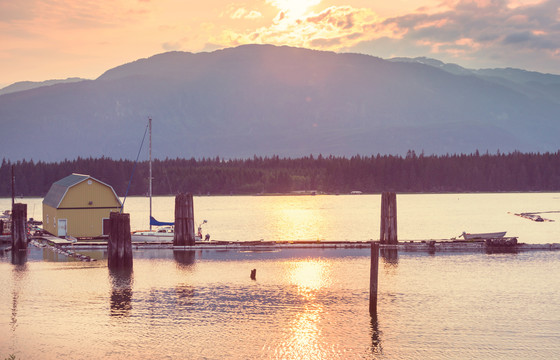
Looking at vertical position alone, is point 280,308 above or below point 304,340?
above

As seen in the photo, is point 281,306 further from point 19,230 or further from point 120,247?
point 19,230

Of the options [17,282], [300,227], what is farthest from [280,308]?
[300,227]

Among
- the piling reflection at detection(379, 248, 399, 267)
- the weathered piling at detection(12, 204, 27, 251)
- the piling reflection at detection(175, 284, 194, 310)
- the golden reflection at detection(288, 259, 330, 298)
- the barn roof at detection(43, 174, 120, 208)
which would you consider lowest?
the piling reflection at detection(175, 284, 194, 310)

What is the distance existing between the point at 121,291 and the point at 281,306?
1383 cm

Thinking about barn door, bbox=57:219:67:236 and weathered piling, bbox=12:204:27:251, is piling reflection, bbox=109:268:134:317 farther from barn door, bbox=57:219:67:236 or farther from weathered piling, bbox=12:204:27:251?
barn door, bbox=57:219:67:236

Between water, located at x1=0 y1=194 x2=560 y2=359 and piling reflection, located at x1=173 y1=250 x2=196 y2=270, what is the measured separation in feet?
0.81

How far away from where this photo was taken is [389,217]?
77500 mm

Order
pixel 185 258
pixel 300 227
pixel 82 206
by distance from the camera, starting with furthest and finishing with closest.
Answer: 1. pixel 300 227
2. pixel 82 206
3. pixel 185 258

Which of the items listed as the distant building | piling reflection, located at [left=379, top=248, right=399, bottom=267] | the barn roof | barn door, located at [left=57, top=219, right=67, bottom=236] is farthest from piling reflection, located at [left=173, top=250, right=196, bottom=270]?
piling reflection, located at [left=379, top=248, right=399, bottom=267]

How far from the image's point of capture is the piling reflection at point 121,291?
49562mm

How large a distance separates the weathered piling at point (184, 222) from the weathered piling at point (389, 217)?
21041 millimetres

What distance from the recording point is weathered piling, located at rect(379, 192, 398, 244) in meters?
76.8

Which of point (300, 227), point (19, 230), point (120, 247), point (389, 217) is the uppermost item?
point (389, 217)

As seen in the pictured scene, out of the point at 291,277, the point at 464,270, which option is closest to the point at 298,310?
the point at 291,277
